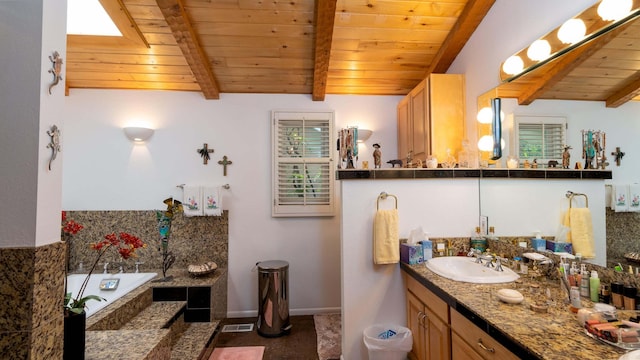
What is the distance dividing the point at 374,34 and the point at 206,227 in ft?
8.94

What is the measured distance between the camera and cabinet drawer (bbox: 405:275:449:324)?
5.40 ft

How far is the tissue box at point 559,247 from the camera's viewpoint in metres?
1.58

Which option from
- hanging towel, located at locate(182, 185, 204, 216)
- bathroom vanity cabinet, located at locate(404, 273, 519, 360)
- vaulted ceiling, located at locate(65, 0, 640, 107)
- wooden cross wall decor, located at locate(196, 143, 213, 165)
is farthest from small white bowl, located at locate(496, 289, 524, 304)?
wooden cross wall decor, located at locate(196, 143, 213, 165)

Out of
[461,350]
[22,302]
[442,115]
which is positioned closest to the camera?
[22,302]

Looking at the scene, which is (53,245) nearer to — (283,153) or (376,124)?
(283,153)

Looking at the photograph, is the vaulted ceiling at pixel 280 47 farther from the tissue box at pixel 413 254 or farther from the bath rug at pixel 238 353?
the bath rug at pixel 238 353

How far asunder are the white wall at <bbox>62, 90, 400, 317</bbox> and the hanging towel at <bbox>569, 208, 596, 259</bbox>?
221 cm

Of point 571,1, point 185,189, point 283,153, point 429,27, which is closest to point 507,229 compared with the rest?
point 571,1

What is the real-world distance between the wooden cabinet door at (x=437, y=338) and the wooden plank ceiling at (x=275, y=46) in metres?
2.28

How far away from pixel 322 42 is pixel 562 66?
1709 millimetres

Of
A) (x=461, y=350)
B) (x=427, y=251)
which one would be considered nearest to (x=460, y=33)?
(x=427, y=251)

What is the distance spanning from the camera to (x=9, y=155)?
2.91 feet

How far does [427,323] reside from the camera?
6.15 feet

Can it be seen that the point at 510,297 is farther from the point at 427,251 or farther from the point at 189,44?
the point at 189,44
